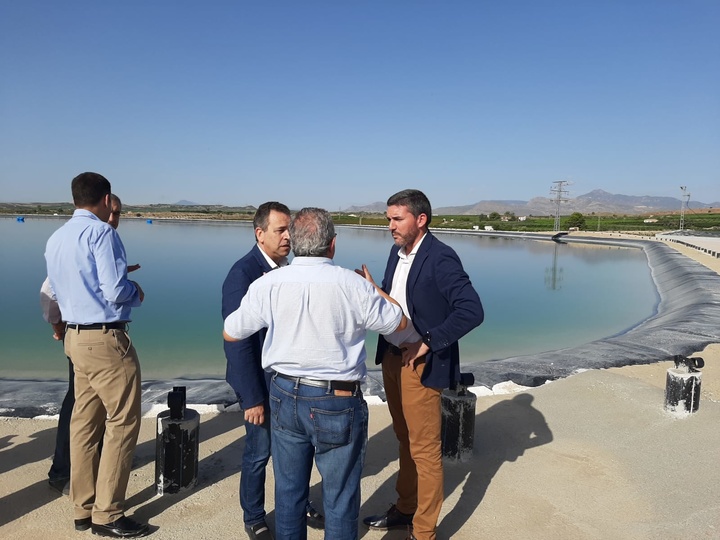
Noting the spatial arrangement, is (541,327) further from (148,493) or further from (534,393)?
(148,493)

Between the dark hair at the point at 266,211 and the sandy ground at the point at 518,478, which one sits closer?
the dark hair at the point at 266,211

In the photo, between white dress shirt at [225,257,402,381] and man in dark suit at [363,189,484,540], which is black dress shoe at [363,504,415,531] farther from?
white dress shirt at [225,257,402,381]

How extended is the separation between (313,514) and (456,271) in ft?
5.43

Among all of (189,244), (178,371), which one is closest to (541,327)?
(178,371)

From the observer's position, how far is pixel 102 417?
298 cm

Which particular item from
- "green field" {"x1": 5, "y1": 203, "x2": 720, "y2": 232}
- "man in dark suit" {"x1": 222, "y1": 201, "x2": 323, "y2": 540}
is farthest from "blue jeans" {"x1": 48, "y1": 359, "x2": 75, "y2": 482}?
"green field" {"x1": 5, "y1": 203, "x2": 720, "y2": 232}

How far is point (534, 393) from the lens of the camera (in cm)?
548

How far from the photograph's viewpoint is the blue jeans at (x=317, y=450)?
7.10 feet

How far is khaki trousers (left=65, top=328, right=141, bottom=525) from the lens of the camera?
111 inches

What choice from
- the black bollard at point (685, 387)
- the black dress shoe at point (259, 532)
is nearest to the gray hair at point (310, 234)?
the black dress shoe at point (259, 532)

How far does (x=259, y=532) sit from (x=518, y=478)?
1.86 m

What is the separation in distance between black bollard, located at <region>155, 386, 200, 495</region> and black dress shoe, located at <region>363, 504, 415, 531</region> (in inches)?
45.9

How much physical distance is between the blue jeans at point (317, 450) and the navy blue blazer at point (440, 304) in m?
0.63

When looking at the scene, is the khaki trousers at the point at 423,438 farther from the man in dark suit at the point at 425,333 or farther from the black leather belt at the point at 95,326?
the black leather belt at the point at 95,326
